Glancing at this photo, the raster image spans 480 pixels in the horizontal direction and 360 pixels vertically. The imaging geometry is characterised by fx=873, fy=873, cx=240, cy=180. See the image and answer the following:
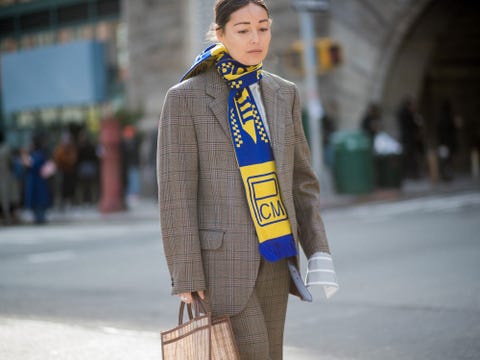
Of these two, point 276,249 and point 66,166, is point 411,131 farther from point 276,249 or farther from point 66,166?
point 276,249

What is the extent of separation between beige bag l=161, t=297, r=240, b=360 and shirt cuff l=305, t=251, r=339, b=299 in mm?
449

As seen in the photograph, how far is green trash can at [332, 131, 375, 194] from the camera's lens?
62.3 ft

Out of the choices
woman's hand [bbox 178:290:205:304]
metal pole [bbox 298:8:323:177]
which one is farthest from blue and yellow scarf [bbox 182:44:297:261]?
metal pole [bbox 298:8:323:177]

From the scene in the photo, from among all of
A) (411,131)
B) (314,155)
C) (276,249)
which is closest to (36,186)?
(314,155)

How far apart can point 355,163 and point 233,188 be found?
1600 centimetres

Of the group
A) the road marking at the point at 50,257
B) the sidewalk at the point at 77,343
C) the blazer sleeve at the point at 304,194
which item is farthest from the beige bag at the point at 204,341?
the road marking at the point at 50,257

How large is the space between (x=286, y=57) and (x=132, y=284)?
12.9m

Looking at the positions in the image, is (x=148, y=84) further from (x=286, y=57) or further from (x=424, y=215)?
(x=424, y=215)

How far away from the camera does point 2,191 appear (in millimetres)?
18672

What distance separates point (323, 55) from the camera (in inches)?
780

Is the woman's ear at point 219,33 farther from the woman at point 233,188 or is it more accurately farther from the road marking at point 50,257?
the road marking at point 50,257

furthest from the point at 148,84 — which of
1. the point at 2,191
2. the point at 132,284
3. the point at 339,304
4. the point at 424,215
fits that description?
the point at 339,304

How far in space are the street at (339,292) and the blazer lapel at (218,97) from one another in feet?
7.43

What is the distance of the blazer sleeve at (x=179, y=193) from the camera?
3.15 metres
